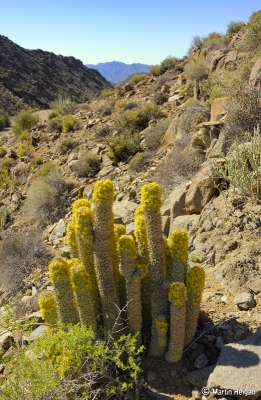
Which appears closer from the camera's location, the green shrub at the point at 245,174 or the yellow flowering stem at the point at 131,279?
the yellow flowering stem at the point at 131,279

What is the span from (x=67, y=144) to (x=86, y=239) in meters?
10.1

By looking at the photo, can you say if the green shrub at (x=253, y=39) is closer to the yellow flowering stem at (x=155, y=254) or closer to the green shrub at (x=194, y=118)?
the green shrub at (x=194, y=118)

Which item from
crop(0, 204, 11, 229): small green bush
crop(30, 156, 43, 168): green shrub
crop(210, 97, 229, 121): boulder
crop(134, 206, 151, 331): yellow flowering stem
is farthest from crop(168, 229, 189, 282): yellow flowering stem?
crop(30, 156, 43, 168): green shrub

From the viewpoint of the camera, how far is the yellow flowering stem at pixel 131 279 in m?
2.93

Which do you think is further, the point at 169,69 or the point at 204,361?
the point at 169,69

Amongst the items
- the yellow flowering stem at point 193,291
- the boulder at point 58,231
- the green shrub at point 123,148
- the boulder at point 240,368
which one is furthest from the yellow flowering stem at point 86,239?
the green shrub at point 123,148

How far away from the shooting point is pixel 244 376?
2.55m

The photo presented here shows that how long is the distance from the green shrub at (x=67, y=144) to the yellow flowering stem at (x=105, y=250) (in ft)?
32.5

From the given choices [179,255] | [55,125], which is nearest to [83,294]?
[179,255]

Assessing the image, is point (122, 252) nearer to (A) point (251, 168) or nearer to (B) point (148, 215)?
(B) point (148, 215)

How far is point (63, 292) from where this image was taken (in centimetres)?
302

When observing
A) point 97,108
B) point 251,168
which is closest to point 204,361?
point 251,168

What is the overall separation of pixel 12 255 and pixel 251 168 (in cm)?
494

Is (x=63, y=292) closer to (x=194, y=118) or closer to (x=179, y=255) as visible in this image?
(x=179, y=255)
